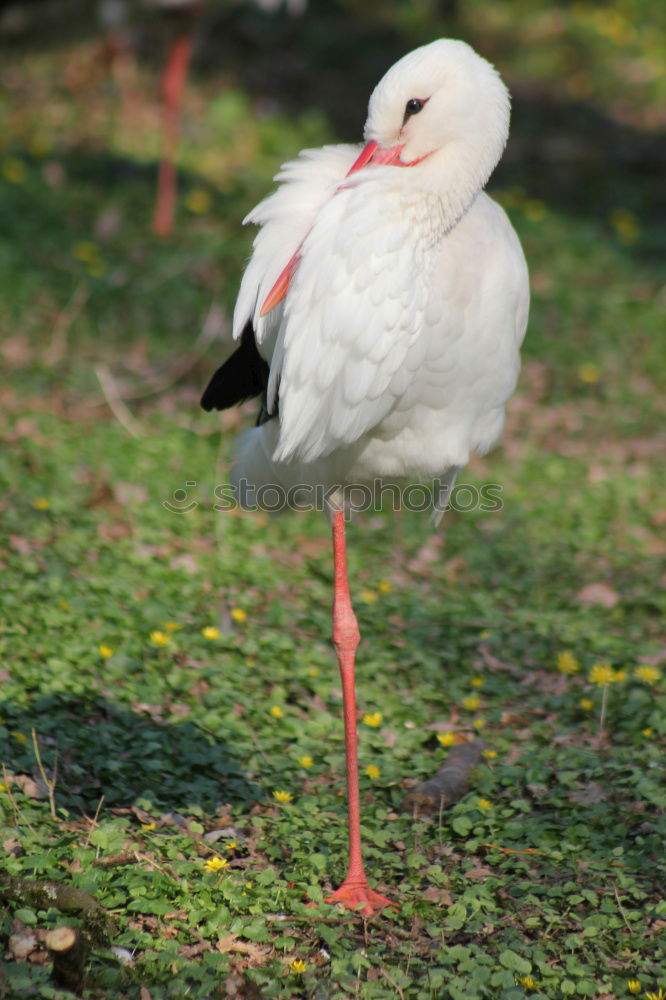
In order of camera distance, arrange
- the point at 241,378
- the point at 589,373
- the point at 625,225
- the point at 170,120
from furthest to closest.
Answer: the point at 625,225 < the point at 170,120 < the point at 589,373 < the point at 241,378

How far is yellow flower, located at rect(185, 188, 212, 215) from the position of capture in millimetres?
8295

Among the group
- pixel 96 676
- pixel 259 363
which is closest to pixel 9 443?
pixel 96 676

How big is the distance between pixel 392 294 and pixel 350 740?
52.3 inches

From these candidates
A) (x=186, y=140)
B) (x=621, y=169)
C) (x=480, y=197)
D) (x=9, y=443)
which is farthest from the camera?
(x=621, y=169)

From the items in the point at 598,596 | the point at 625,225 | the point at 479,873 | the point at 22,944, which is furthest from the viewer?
the point at 625,225

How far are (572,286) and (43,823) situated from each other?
591cm

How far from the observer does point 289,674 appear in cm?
438

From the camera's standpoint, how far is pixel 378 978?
2.93 metres

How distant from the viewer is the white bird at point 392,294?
296cm

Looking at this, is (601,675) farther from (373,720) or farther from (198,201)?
(198,201)

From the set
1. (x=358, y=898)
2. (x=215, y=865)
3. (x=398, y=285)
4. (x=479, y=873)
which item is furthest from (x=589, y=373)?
(x=215, y=865)

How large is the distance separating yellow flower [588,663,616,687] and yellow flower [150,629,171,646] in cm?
153

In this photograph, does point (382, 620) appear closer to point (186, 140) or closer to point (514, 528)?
point (514, 528)

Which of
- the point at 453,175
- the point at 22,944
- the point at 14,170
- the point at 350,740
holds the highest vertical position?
the point at 453,175
